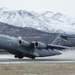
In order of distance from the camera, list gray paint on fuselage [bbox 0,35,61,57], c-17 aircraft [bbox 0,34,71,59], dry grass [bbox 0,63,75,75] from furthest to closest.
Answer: c-17 aircraft [bbox 0,34,71,59], gray paint on fuselage [bbox 0,35,61,57], dry grass [bbox 0,63,75,75]

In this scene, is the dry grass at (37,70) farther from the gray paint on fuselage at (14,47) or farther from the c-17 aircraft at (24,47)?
the c-17 aircraft at (24,47)

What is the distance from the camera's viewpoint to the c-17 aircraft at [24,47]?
2188 inches

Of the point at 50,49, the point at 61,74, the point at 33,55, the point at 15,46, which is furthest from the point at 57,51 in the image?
the point at 61,74

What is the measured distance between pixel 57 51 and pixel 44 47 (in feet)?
12.4

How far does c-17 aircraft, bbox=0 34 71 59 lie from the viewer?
5556cm

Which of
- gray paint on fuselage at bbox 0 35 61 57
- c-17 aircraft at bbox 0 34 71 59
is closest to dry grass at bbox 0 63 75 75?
gray paint on fuselage at bbox 0 35 61 57

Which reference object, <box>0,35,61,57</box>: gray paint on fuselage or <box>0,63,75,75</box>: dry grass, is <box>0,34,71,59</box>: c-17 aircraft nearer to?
<box>0,35,61,57</box>: gray paint on fuselage

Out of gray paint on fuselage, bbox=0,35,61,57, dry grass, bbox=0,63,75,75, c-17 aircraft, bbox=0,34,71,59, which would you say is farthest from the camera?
c-17 aircraft, bbox=0,34,71,59

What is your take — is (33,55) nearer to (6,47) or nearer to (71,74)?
(6,47)

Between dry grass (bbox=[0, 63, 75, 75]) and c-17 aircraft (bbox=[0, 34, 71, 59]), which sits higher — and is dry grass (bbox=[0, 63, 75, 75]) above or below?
below

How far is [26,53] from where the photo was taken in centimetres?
5756

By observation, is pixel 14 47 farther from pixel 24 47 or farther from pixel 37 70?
pixel 37 70

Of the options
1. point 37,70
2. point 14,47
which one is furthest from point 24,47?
point 37,70

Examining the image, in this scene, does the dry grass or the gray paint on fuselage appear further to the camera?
the gray paint on fuselage
